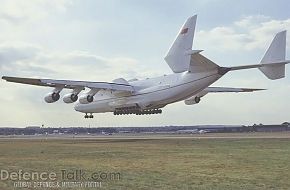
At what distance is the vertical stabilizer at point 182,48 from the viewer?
55.5m

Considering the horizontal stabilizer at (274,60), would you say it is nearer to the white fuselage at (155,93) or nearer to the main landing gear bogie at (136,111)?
the white fuselage at (155,93)

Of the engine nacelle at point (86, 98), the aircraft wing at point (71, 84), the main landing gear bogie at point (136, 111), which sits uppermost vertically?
the aircraft wing at point (71, 84)

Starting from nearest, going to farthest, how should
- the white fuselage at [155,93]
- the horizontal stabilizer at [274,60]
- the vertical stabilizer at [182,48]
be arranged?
1. the horizontal stabilizer at [274,60]
2. the white fuselage at [155,93]
3. the vertical stabilizer at [182,48]

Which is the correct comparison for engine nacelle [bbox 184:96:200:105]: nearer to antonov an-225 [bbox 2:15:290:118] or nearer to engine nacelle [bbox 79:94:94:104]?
antonov an-225 [bbox 2:15:290:118]

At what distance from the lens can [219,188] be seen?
15.2 m

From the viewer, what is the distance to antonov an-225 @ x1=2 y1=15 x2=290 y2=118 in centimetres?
4781

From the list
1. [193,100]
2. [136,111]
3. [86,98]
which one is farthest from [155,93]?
[193,100]

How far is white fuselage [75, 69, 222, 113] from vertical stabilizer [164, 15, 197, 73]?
4.33 feet

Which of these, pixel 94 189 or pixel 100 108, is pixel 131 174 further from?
pixel 100 108

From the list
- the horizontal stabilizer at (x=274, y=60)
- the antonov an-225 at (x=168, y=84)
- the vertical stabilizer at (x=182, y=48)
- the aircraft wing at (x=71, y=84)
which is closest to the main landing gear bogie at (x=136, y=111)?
the antonov an-225 at (x=168, y=84)

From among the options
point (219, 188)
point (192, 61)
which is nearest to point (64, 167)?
point (219, 188)

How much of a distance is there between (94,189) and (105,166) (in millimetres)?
7368

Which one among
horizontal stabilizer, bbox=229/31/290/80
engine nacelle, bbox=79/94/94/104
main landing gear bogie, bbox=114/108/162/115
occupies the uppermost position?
horizontal stabilizer, bbox=229/31/290/80

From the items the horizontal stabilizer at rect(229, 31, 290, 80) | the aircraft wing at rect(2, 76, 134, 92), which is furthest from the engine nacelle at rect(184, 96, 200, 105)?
the horizontal stabilizer at rect(229, 31, 290, 80)
